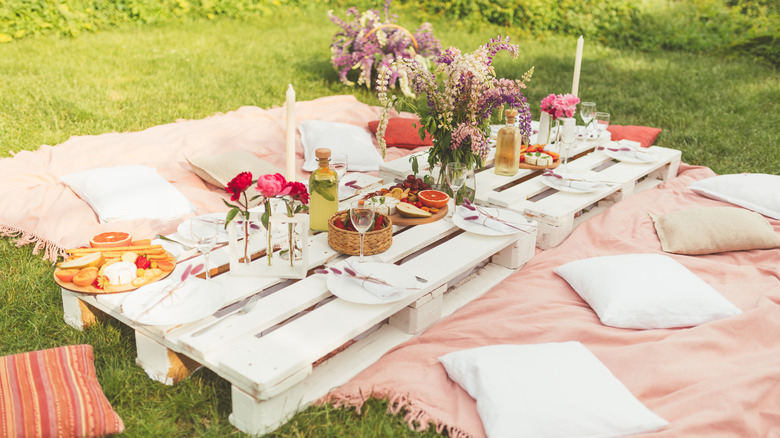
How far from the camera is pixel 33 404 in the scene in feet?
6.61

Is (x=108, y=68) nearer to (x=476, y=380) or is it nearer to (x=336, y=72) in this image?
(x=336, y=72)

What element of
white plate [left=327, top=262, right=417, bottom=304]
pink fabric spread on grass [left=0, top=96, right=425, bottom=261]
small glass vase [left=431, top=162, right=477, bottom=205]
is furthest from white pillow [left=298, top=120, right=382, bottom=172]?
white plate [left=327, top=262, right=417, bottom=304]

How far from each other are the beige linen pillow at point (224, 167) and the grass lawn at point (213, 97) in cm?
106

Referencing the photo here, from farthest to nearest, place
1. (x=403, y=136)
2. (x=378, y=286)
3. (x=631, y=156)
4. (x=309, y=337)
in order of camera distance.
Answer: (x=403, y=136) < (x=631, y=156) < (x=378, y=286) < (x=309, y=337)

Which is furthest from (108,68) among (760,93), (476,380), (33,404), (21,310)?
(760,93)

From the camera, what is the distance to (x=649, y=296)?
252 centimetres

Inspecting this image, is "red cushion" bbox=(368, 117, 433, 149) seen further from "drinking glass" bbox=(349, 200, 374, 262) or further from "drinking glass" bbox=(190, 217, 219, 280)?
"drinking glass" bbox=(190, 217, 219, 280)

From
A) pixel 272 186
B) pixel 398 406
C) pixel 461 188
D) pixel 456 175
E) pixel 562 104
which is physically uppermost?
pixel 562 104

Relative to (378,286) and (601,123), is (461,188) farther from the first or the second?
(601,123)

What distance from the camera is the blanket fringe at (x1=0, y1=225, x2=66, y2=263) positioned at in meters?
3.12

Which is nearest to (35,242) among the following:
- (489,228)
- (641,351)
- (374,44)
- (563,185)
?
(489,228)

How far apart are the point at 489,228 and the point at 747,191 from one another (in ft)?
5.76

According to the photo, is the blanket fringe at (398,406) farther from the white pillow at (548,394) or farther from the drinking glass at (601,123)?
the drinking glass at (601,123)

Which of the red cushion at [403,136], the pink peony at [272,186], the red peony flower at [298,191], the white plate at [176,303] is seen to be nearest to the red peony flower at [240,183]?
the pink peony at [272,186]
